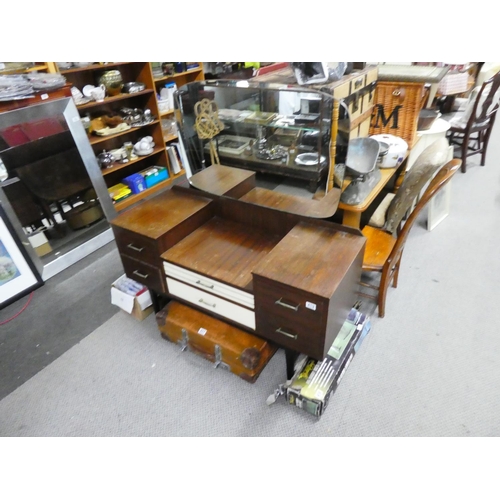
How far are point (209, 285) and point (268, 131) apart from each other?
724 millimetres

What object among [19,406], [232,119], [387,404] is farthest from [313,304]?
[19,406]

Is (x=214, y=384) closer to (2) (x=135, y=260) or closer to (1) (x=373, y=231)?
(2) (x=135, y=260)

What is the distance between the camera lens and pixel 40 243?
2.33m

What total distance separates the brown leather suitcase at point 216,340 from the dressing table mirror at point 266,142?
60 cm

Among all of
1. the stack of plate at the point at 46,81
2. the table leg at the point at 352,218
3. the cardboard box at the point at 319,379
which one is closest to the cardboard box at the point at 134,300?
the cardboard box at the point at 319,379

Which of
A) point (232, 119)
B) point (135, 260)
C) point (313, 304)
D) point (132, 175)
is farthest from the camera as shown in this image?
point (132, 175)

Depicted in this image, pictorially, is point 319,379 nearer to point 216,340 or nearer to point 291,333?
point 291,333

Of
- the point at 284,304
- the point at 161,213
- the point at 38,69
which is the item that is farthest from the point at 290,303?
the point at 38,69

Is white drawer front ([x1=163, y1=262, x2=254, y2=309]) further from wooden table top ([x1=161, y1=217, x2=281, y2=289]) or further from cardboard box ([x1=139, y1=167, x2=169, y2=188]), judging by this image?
cardboard box ([x1=139, y1=167, x2=169, y2=188])

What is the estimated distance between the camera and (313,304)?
1183 millimetres

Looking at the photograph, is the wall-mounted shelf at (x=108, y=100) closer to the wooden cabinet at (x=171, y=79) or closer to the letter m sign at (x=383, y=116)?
the wooden cabinet at (x=171, y=79)

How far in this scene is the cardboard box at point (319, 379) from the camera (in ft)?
4.67

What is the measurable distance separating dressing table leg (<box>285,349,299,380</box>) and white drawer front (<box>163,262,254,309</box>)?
0.29 m

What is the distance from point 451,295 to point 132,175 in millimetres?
2607
